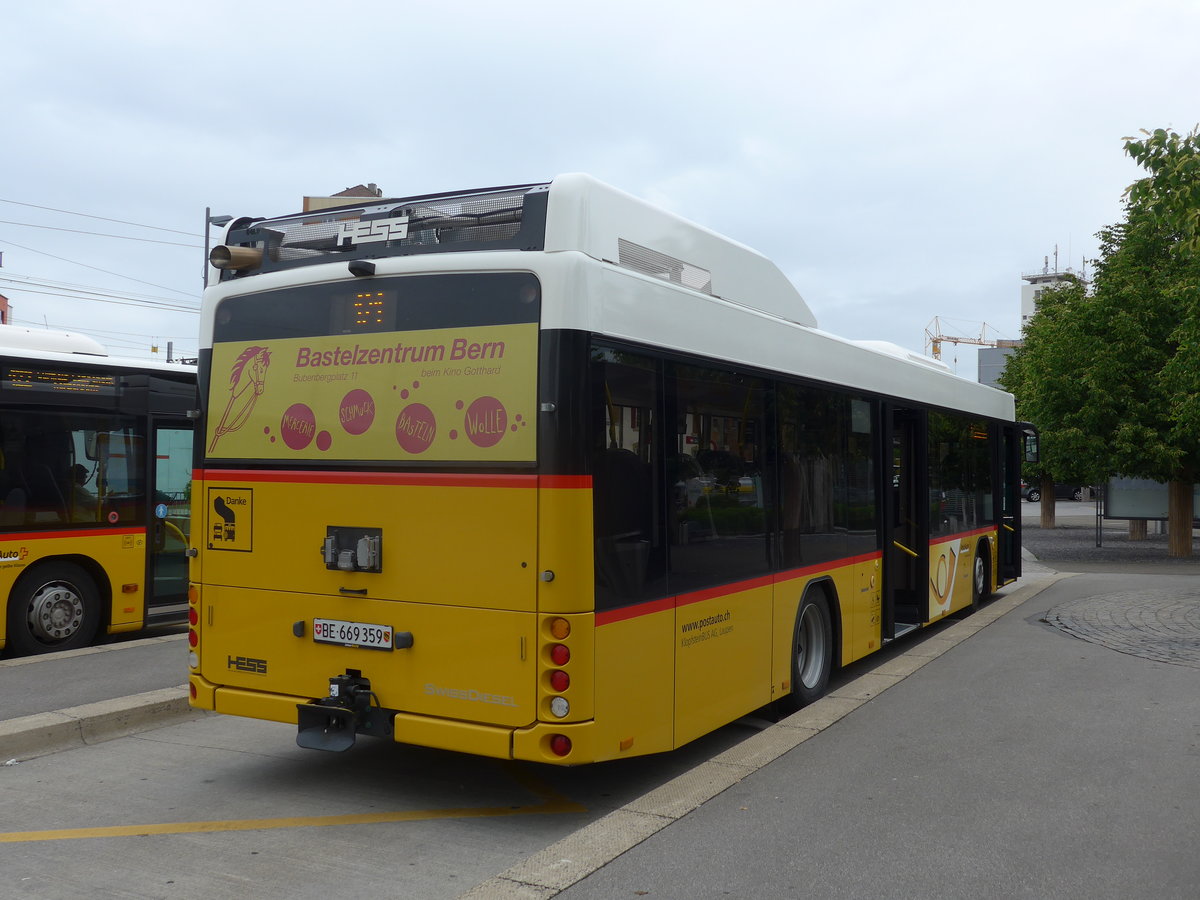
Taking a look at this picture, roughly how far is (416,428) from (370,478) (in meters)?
0.38

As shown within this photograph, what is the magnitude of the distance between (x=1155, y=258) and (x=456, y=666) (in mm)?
21889

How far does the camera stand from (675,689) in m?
6.00

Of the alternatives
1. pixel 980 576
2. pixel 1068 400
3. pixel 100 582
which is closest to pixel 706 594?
pixel 100 582

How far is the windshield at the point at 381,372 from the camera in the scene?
538 centimetres

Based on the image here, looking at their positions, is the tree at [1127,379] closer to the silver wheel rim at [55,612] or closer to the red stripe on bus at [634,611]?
the red stripe on bus at [634,611]

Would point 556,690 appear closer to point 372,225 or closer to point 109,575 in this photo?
point 372,225

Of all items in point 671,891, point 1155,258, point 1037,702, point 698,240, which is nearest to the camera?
point 671,891

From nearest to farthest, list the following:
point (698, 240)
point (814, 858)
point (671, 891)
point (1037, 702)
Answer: point (671, 891)
point (814, 858)
point (698, 240)
point (1037, 702)

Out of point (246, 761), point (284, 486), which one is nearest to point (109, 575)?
point (246, 761)

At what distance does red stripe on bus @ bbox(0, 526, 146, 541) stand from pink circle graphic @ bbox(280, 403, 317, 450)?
17.3 ft

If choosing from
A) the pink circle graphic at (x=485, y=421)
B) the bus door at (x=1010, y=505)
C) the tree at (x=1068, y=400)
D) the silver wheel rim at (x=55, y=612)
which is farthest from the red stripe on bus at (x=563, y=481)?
the tree at (x=1068, y=400)

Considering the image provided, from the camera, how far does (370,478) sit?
574 cm

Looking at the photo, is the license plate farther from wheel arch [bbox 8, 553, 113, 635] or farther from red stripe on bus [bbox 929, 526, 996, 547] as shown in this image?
red stripe on bus [bbox 929, 526, 996, 547]

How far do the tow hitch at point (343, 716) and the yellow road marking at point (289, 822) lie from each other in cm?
37
